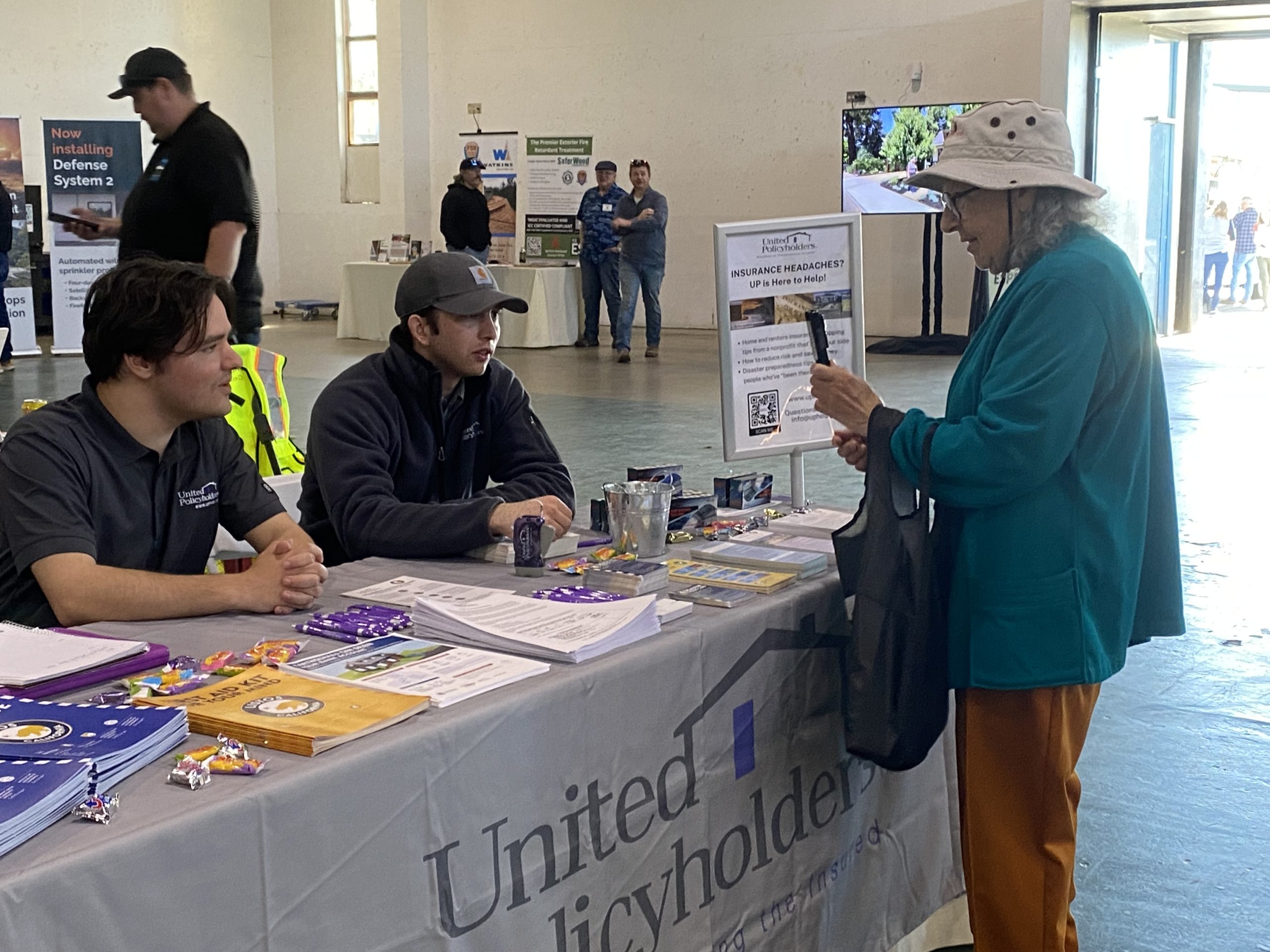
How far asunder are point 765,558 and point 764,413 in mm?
548

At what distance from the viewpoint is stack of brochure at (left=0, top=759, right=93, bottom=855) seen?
1.18 meters

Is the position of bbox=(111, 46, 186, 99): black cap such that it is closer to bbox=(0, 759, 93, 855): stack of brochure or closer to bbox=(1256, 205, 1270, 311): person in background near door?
bbox=(0, 759, 93, 855): stack of brochure

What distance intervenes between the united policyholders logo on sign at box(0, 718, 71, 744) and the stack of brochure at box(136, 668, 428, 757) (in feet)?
0.45

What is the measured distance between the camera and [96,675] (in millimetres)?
1625

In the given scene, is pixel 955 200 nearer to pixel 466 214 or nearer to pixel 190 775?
pixel 190 775

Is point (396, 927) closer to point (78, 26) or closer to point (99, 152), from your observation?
Result: point (99, 152)

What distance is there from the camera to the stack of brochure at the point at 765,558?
2.24m

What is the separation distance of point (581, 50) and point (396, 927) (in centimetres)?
1363

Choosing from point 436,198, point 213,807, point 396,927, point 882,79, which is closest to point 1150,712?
point 396,927

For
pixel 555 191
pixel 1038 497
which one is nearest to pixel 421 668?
pixel 1038 497

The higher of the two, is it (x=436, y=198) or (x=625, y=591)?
(x=436, y=198)

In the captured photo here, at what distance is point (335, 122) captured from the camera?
1596 cm

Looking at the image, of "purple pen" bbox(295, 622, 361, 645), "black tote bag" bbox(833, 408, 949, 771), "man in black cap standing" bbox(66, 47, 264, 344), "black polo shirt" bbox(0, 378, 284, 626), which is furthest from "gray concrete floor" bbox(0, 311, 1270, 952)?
"man in black cap standing" bbox(66, 47, 264, 344)

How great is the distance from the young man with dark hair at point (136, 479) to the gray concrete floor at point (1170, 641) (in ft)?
5.38
